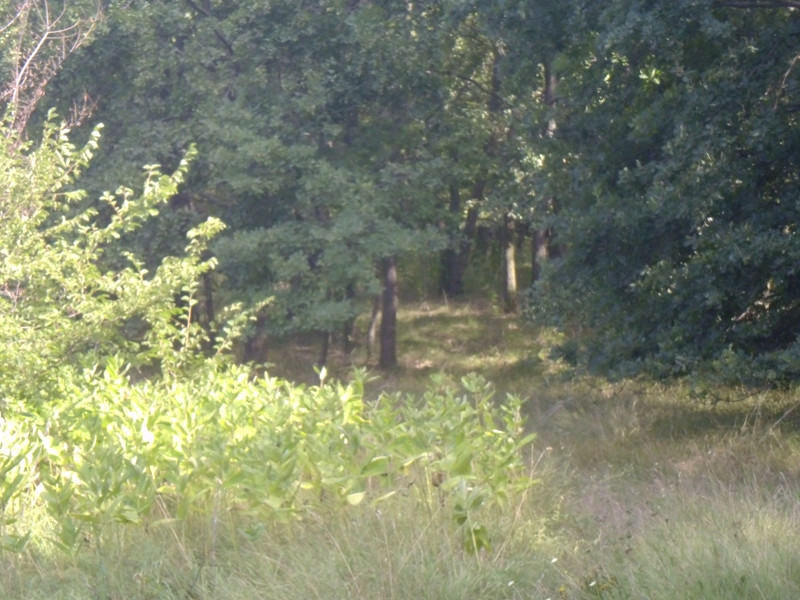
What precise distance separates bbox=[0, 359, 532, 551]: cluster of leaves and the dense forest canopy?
2704mm

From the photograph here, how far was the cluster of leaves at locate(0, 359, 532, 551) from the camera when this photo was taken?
4.95 m

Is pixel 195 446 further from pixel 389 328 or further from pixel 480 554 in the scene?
pixel 389 328

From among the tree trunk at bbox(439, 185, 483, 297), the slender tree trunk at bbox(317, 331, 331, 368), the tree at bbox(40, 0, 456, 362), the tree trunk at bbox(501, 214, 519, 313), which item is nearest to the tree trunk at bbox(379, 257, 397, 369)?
the slender tree trunk at bbox(317, 331, 331, 368)

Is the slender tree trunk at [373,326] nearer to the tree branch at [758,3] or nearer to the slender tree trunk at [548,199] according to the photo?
the slender tree trunk at [548,199]

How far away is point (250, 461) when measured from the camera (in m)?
5.08

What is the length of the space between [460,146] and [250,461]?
987 cm

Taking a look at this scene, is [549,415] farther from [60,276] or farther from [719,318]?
[60,276]

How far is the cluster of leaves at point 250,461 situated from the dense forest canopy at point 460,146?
270cm

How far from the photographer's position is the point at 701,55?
8.73m

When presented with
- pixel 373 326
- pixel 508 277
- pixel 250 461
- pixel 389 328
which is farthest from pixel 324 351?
pixel 250 461

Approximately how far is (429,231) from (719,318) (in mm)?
5773

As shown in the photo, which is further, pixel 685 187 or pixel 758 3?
pixel 758 3

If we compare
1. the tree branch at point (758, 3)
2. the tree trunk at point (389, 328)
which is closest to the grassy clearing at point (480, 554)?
the tree branch at point (758, 3)

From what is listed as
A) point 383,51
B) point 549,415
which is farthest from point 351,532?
point 383,51
